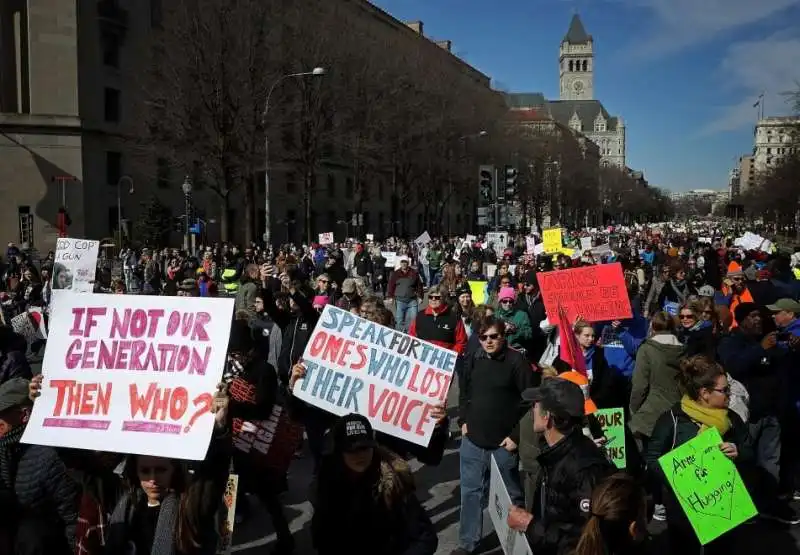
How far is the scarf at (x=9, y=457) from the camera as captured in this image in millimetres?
3932

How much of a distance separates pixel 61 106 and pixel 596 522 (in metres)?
43.2

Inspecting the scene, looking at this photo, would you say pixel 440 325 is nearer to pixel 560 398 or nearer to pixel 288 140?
pixel 560 398

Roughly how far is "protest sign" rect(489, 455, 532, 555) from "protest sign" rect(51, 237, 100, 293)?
10724 millimetres

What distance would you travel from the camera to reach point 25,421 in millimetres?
4191

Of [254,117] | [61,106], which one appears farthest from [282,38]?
[61,106]

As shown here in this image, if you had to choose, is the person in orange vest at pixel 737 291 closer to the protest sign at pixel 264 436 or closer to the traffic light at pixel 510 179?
the traffic light at pixel 510 179

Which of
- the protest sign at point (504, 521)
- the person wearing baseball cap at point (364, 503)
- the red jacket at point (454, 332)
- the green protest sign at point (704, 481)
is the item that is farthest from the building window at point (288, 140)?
the person wearing baseball cap at point (364, 503)

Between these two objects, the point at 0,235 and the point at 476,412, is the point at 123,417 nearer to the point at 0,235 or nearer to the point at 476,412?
the point at 476,412

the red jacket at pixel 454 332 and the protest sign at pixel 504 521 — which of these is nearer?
the protest sign at pixel 504 521

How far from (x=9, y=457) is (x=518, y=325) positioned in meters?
5.98

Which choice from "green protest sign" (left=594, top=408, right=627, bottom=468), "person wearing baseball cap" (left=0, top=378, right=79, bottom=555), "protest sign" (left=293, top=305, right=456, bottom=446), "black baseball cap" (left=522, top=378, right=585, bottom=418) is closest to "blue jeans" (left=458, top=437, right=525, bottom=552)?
"protest sign" (left=293, top=305, right=456, bottom=446)

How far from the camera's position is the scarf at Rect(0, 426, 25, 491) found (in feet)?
12.9

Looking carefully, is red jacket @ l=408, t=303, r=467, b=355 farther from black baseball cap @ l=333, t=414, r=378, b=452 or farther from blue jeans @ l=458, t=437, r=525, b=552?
black baseball cap @ l=333, t=414, r=378, b=452

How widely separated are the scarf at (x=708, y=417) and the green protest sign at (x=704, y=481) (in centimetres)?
23
